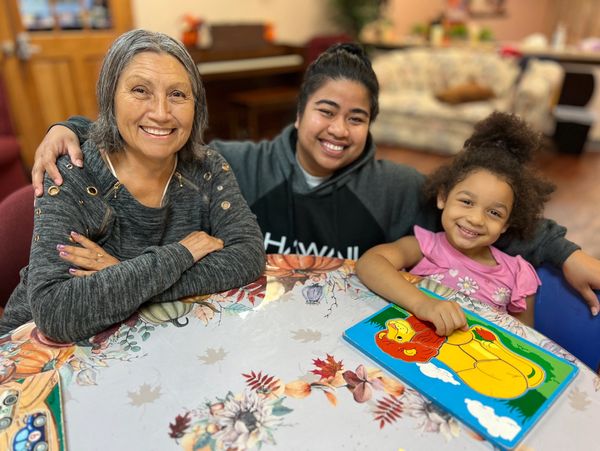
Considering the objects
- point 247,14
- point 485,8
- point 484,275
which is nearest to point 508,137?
point 484,275

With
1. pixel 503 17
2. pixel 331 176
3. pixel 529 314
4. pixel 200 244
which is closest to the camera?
pixel 200 244

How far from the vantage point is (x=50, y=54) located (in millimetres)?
3883

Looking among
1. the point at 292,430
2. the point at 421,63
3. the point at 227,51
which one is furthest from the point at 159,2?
the point at 292,430

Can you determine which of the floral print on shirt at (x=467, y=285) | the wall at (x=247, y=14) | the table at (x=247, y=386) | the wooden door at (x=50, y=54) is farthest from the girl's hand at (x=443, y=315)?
the wall at (x=247, y=14)

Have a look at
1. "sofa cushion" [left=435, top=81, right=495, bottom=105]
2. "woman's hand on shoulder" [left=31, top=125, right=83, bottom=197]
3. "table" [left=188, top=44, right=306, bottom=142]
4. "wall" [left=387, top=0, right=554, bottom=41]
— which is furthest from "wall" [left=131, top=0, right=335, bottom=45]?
"woman's hand on shoulder" [left=31, top=125, right=83, bottom=197]

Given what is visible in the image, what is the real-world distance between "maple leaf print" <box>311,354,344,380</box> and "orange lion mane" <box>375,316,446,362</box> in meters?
0.10

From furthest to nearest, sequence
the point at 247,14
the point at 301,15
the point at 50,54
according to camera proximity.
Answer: the point at 301,15, the point at 247,14, the point at 50,54

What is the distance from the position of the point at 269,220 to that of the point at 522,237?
32.1 inches

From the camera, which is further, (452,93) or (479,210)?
(452,93)

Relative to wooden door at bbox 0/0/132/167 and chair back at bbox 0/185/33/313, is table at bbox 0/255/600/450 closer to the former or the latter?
chair back at bbox 0/185/33/313

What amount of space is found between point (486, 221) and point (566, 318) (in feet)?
1.06

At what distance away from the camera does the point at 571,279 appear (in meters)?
1.14

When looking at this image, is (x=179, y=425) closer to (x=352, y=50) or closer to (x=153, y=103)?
(x=153, y=103)

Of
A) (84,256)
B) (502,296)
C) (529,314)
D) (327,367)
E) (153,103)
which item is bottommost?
(529,314)
